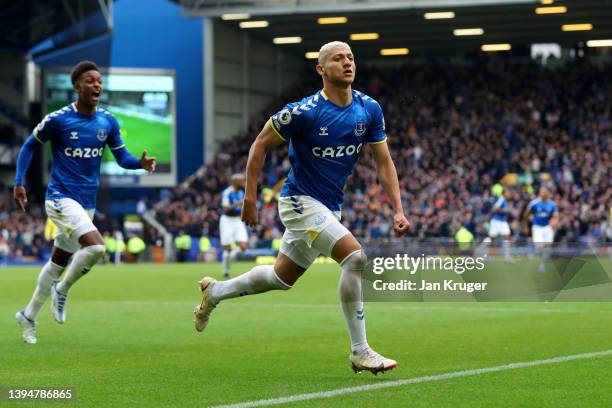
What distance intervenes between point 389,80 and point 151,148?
11.0 metres

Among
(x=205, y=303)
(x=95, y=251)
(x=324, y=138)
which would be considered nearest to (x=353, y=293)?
(x=324, y=138)

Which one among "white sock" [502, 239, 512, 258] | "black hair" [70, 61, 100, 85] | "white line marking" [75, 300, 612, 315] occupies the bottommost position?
"white sock" [502, 239, 512, 258]

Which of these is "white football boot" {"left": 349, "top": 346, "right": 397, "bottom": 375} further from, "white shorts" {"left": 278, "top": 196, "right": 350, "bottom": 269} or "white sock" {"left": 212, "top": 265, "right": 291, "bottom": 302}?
"white sock" {"left": 212, "top": 265, "right": 291, "bottom": 302}

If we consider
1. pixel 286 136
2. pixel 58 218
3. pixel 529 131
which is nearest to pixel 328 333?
pixel 58 218

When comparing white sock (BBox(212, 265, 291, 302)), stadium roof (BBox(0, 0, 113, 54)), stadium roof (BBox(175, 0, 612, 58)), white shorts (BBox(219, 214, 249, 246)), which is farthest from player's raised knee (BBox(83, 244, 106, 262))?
stadium roof (BBox(0, 0, 113, 54))

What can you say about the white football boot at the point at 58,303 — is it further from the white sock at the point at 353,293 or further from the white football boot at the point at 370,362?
the white football boot at the point at 370,362

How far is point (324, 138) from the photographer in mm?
8664

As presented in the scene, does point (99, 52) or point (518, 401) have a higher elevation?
point (99, 52)

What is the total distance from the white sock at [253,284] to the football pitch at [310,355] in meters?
0.55

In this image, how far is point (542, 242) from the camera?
2627 cm

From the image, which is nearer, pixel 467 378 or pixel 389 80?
pixel 467 378

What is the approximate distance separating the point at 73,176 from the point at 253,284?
10.9 ft

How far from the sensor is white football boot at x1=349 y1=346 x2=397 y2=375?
8125 millimetres

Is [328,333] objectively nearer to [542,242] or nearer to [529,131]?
[542,242]
